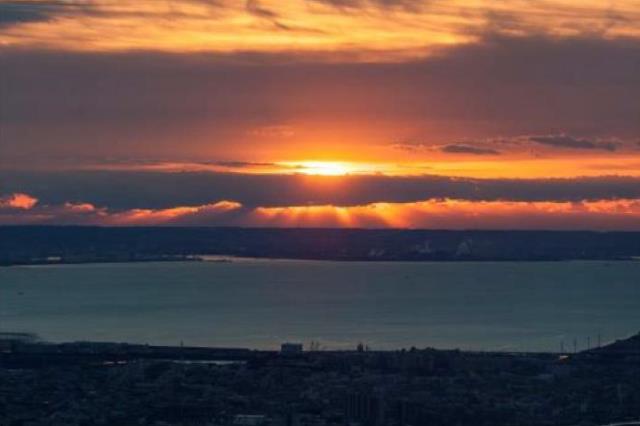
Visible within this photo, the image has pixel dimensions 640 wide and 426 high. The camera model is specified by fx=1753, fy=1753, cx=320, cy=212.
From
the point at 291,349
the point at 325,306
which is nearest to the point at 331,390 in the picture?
the point at 291,349

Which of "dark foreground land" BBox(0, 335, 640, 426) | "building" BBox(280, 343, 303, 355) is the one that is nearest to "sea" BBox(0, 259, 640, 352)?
"building" BBox(280, 343, 303, 355)

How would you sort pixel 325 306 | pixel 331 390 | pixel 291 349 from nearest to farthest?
pixel 331 390
pixel 291 349
pixel 325 306

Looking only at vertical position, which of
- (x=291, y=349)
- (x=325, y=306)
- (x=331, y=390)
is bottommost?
(x=331, y=390)

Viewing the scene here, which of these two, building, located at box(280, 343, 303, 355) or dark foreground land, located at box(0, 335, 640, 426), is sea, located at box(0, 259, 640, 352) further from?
dark foreground land, located at box(0, 335, 640, 426)

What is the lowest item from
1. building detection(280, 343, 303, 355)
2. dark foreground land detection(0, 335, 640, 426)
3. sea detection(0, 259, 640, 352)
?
dark foreground land detection(0, 335, 640, 426)

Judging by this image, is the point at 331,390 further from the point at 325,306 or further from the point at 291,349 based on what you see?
the point at 325,306

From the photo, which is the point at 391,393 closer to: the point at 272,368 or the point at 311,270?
the point at 272,368

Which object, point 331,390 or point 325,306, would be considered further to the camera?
point 325,306
